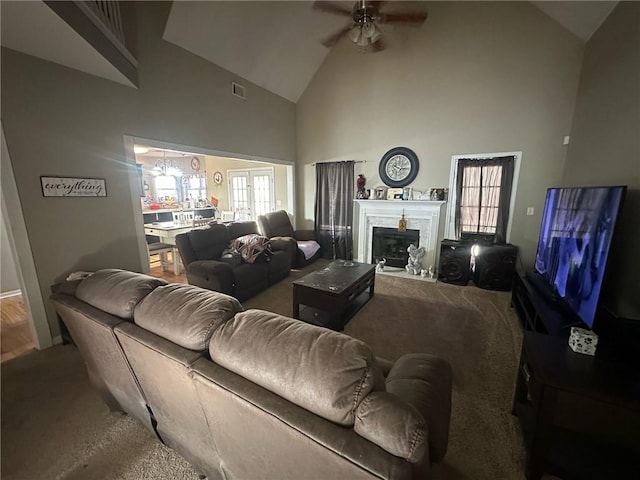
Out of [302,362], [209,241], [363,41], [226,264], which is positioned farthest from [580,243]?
[209,241]

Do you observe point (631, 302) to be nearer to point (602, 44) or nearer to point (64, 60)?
point (602, 44)

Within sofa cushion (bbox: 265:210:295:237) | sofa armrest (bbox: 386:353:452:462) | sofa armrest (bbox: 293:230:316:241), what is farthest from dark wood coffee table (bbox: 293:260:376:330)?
sofa armrest (bbox: 293:230:316:241)

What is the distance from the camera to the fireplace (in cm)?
481

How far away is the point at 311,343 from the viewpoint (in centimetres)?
86

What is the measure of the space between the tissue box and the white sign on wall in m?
4.14

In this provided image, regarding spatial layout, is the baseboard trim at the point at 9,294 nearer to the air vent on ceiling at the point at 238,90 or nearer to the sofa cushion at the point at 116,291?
the sofa cushion at the point at 116,291

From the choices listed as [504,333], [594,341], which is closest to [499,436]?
[594,341]

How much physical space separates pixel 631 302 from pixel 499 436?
4.58 ft

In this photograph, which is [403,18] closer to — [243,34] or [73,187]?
[243,34]

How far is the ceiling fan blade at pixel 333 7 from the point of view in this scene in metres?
2.93

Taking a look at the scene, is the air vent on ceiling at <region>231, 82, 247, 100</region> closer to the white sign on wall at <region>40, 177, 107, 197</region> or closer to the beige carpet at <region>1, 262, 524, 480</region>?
the white sign on wall at <region>40, 177, 107, 197</region>

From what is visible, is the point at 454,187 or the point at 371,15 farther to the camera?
the point at 454,187

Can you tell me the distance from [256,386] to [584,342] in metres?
1.74

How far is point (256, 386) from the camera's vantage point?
0.87 meters
